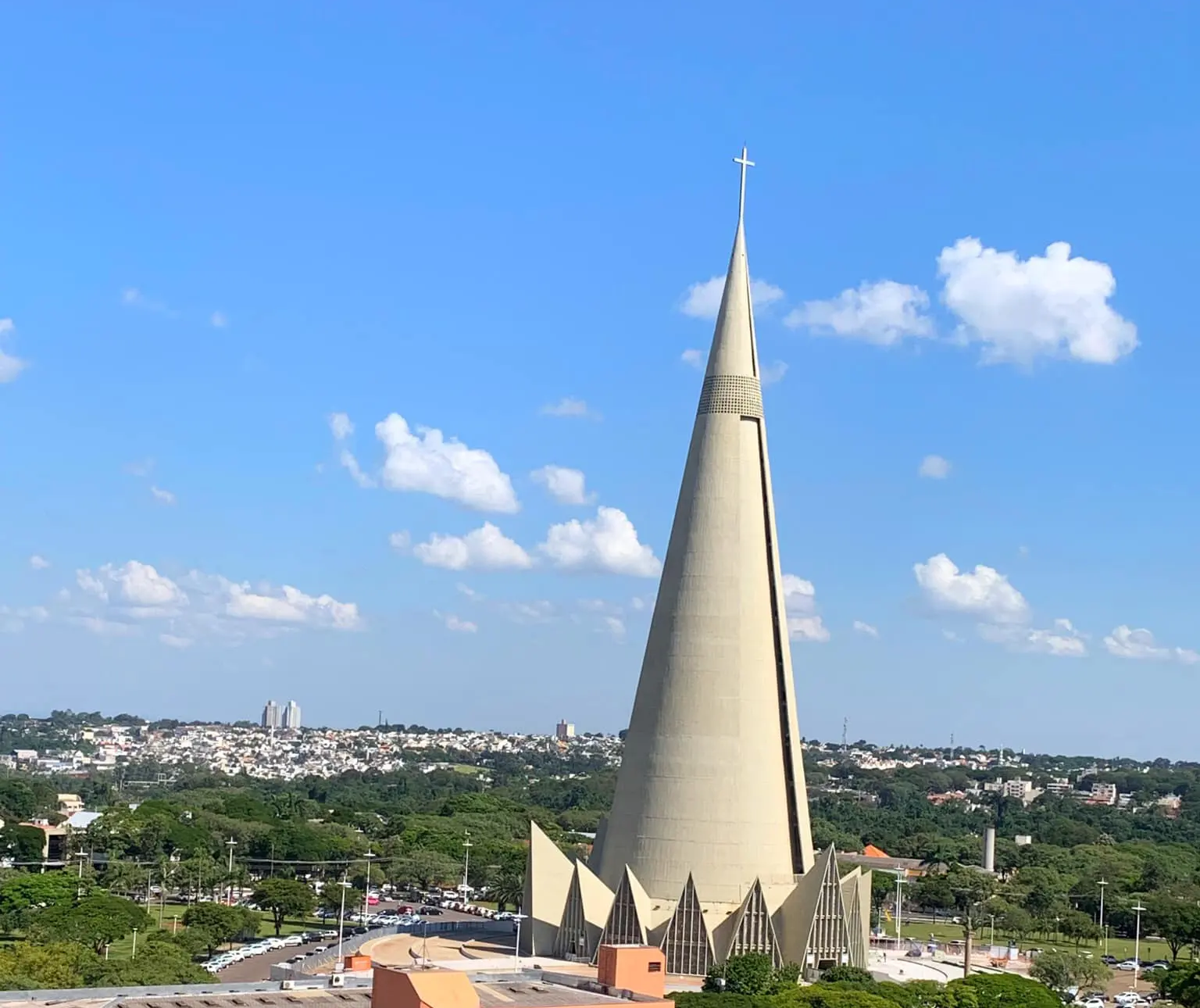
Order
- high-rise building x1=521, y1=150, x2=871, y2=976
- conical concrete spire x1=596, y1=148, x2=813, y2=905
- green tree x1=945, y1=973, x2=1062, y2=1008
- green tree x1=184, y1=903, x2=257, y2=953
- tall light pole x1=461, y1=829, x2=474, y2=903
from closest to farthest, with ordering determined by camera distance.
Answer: green tree x1=945, y1=973, x2=1062, y2=1008
high-rise building x1=521, y1=150, x2=871, y2=976
conical concrete spire x1=596, y1=148, x2=813, y2=905
green tree x1=184, y1=903, x2=257, y2=953
tall light pole x1=461, y1=829, x2=474, y2=903

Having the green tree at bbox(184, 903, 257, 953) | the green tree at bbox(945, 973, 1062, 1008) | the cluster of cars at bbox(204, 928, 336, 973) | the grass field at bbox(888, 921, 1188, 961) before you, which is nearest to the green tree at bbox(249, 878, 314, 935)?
the cluster of cars at bbox(204, 928, 336, 973)

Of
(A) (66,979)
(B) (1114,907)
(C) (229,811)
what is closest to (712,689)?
(A) (66,979)

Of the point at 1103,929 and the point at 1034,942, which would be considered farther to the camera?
the point at 1034,942

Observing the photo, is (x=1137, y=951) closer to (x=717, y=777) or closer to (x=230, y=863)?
(x=717, y=777)

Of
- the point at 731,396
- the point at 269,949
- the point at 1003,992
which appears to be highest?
the point at 731,396

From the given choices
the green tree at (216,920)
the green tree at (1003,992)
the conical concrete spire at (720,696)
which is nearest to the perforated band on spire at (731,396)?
the conical concrete spire at (720,696)

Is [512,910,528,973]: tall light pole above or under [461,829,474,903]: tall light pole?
above

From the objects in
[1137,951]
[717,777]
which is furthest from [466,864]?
[717,777]

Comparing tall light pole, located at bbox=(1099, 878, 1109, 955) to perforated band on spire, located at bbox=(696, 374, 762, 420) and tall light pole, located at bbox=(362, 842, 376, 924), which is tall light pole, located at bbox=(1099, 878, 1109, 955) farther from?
perforated band on spire, located at bbox=(696, 374, 762, 420)
